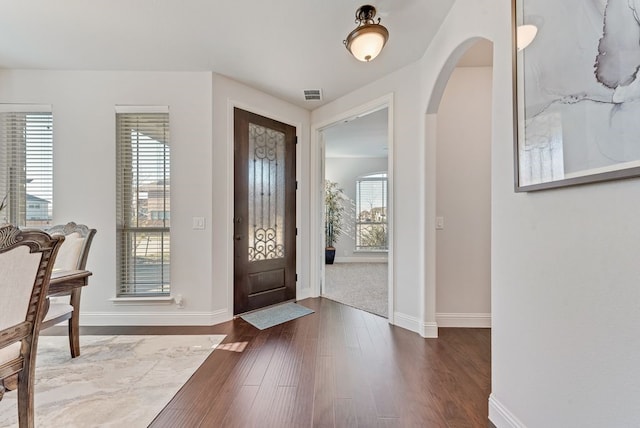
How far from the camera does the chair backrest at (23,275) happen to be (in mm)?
1104

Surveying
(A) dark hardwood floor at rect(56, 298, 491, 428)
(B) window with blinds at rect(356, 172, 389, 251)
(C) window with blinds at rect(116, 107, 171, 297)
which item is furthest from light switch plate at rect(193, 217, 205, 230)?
(B) window with blinds at rect(356, 172, 389, 251)

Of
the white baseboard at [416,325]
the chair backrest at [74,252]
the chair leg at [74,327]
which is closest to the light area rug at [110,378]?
the chair leg at [74,327]

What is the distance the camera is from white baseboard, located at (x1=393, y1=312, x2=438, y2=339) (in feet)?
8.14

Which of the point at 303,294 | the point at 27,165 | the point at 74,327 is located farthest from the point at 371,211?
the point at 27,165

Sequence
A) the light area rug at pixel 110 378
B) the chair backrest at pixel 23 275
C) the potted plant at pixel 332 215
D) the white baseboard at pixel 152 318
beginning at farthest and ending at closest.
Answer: the potted plant at pixel 332 215, the white baseboard at pixel 152 318, the light area rug at pixel 110 378, the chair backrest at pixel 23 275

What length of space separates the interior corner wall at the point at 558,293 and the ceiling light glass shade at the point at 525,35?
0.34 ft

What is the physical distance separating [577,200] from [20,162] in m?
4.63

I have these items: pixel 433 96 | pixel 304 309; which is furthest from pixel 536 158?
pixel 304 309

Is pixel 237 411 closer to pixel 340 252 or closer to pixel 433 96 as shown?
pixel 433 96

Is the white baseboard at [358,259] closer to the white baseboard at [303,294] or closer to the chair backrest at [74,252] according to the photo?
the white baseboard at [303,294]

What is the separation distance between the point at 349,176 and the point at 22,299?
20.7 feet

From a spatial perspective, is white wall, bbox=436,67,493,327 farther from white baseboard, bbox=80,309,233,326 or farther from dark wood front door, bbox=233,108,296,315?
white baseboard, bbox=80,309,233,326

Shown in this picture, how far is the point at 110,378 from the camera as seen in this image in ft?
6.05

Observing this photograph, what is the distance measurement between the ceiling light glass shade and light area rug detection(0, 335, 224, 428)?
2.73m
